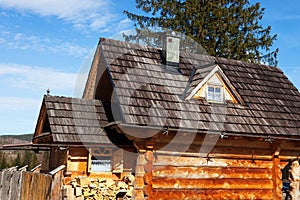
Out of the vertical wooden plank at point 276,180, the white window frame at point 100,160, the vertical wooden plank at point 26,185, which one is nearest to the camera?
the vertical wooden plank at point 26,185

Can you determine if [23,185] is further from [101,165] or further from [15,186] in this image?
[101,165]

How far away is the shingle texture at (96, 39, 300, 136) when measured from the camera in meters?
11.9

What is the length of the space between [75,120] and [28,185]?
10.5 ft

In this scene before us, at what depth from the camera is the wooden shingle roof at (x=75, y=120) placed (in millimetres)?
11391

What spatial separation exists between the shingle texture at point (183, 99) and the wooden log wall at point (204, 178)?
3.70ft

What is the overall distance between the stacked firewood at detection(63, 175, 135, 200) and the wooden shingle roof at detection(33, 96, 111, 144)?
119 cm

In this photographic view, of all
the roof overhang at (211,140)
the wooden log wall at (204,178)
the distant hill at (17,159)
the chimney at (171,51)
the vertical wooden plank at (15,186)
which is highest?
the chimney at (171,51)

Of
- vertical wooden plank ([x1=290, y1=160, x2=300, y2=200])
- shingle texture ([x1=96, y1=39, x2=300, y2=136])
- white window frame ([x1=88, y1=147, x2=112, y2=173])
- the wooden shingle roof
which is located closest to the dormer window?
shingle texture ([x1=96, y1=39, x2=300, y2=136])

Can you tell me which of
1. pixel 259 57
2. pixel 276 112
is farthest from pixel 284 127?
pixel 259 57

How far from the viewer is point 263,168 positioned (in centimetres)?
1320

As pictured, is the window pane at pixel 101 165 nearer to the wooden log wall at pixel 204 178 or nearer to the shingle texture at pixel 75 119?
the shingle texture at pixel 75 119

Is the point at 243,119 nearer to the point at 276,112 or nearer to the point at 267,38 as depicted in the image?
the point at 276,112

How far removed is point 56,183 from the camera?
10.4m

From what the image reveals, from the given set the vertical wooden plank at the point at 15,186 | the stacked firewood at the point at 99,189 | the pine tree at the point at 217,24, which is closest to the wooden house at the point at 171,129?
the stacked firewood at the point at 99,189
